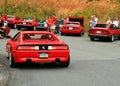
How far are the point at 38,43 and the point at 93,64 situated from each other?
2.66m

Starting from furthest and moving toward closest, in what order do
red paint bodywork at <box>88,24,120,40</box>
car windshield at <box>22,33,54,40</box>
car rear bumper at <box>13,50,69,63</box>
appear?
red paint bodywork at <box>88,24,120,40</box> → car windshield at <box>22,33,54,40</box> → car rear bumper at <box>13,50,69,63</box>

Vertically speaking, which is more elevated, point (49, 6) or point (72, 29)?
point (49, 6)

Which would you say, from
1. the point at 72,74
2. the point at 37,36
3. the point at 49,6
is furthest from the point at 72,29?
the point at 49,6

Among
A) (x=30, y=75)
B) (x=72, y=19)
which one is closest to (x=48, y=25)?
(x=72, y=19)

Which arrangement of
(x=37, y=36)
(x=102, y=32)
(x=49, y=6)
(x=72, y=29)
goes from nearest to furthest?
(x=37, y=36)
(x=102, y=32)
(x=72, y=29)
(x=49, y=6)

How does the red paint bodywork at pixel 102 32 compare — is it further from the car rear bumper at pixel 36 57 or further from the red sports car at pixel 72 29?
the car rear bumper at pixel 36 57

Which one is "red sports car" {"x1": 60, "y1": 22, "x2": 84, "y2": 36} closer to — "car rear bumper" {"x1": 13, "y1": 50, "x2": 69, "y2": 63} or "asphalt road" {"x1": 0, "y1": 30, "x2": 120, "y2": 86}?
"asphalt road" {"x1": 0, "y1": 30, "x2": 120, "y2": 86}

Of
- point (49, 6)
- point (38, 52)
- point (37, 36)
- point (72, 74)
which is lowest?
point (72, 74)

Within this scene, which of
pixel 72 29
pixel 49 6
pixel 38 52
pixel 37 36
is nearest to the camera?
pixel 38 52

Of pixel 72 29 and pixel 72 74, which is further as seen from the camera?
pixel 72 29

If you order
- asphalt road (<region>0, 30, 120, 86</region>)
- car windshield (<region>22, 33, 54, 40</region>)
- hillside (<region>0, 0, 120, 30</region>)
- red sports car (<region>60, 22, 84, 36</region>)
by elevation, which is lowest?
asphalt road (<region>0, 30, 120, 86</region>)

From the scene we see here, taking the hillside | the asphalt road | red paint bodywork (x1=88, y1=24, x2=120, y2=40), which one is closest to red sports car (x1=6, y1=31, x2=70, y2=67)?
the asphalt road

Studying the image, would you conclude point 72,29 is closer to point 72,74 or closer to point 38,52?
point 38,52

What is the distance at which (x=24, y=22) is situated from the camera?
42094 millimetres
